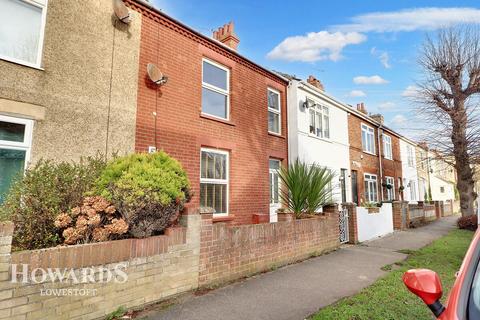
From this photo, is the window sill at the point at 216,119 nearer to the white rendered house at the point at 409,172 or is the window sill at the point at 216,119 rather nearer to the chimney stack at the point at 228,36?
the chimney stack at the point at 228,36

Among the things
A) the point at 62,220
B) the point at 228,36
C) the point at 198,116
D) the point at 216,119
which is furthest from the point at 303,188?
the point at 228,36

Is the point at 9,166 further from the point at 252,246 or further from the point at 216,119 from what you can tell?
the point at 216,119

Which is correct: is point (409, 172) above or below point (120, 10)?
below

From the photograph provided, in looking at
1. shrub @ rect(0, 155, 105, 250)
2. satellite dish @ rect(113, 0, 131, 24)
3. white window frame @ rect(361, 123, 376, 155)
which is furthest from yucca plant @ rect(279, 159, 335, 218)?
white window frame @ rect(361, 123, 376, 155)

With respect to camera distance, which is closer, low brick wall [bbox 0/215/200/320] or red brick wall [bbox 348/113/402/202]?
low brick wall [bbox 0/215/200/320]

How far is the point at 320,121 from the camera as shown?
14.1 metres

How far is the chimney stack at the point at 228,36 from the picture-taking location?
35.6 ft

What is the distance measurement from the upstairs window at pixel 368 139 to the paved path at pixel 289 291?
Result: 11.2 m

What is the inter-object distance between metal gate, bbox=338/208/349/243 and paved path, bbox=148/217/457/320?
6.19 feet

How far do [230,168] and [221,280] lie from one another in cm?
430

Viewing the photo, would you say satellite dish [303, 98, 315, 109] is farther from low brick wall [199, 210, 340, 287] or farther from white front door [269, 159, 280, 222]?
low brick wall [199, 210, 340, 287]

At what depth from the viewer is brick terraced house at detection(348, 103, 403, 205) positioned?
16672 millimetres

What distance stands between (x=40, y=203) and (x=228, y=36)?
8720 mm

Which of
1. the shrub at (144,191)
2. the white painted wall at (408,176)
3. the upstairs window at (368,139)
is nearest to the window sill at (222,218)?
the shrub at (144,191)
